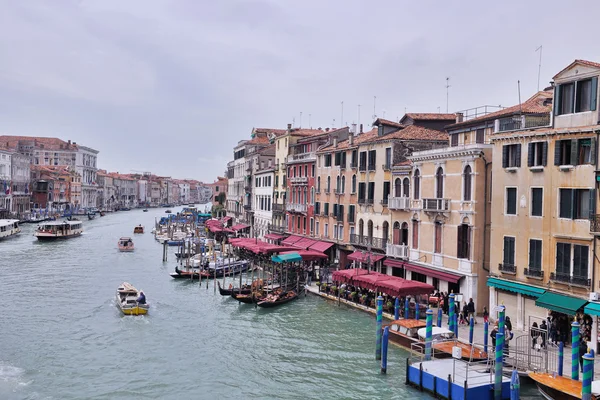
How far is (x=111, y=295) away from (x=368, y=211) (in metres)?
15.5

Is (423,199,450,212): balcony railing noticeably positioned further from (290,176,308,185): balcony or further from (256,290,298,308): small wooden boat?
(290,176,308,185): balcony

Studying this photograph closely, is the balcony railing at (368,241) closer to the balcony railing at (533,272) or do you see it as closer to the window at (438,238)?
the window at (438,238)

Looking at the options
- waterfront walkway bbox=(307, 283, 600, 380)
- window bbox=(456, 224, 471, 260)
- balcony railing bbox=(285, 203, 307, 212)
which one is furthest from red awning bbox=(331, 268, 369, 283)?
balcony railing bbox=(285, 203, 307, 212)

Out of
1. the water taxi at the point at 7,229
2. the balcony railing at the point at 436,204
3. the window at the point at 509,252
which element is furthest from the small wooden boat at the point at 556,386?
the water taxi at the point at 7,229

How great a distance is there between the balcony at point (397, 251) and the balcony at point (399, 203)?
1984 mm

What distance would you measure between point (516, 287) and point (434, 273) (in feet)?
18.8

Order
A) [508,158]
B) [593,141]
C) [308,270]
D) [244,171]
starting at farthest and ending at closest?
[244,171] → [308,270] → [508,158] → [593,141]

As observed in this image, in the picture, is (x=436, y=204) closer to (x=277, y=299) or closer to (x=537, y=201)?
(x=537, y=201)

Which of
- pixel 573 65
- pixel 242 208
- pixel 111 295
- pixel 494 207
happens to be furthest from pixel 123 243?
pixel 573 65

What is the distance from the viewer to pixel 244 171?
6519cm

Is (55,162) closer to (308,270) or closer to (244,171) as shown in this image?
(244,171)

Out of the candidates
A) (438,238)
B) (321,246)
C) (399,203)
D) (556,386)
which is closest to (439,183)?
(438,238)

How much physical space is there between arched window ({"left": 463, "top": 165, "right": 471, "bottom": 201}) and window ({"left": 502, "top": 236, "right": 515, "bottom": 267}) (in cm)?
332

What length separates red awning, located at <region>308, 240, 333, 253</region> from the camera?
39281mm
